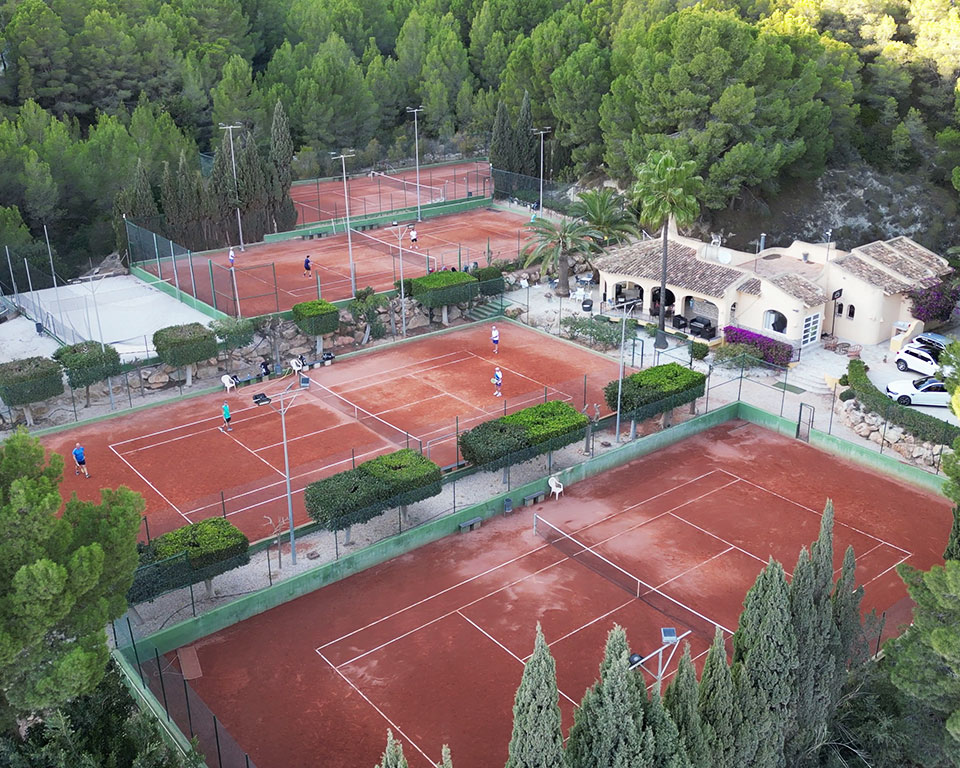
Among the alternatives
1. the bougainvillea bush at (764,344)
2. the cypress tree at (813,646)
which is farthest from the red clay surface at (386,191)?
the cypress tree at (813,646)

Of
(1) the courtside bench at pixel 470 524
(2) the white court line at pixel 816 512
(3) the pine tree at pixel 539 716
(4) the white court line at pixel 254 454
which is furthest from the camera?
(4) the white court line at pixel 254 454

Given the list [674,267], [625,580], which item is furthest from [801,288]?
[625,580]

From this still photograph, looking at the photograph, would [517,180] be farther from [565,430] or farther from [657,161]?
[565,430]

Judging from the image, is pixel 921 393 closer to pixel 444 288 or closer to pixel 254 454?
pixel 444 288

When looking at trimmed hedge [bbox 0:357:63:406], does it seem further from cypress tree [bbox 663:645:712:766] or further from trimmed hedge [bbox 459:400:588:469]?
cypress tree [bbox 663:645:712:766]

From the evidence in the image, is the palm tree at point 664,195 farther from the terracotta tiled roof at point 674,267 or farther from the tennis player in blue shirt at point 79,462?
the tennis player in blue shirt at point 79,462

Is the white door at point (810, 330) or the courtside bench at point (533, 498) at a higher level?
the white door at point (810, 330)

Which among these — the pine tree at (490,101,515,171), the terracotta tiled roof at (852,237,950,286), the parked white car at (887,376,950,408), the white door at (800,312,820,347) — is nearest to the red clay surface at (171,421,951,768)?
the parked white car at (887,376,950,408)
